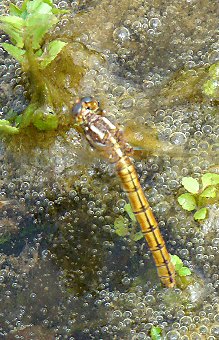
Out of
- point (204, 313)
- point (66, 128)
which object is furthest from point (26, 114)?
point (204, 313)

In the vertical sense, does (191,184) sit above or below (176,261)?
above

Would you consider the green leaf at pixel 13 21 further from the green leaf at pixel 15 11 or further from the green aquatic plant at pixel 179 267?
the green aquatic plant at pixel 179 267

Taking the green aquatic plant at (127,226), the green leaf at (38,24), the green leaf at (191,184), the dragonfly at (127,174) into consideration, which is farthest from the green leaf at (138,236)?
the green leaf at (38,24)

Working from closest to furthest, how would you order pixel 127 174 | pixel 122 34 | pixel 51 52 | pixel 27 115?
pixel 127 174, pixel 51 52, pixel 27 115, pixel 122 34

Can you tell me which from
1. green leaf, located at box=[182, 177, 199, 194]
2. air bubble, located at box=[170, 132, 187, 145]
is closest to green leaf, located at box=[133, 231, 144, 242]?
green leaf, located at box=[182, 177, 199, 194]

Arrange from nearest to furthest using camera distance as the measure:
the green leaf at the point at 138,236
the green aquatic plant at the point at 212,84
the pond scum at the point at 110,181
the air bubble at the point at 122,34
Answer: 1. the pond scum at the point at 110,181
2. the green leaf at the point at 138,236
3. the green aquatic plant at the point at 212,84
4. the air bubble at the point at 122,34

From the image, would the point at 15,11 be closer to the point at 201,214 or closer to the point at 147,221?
the point at 147,221

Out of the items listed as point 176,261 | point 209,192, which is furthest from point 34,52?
point 176,261

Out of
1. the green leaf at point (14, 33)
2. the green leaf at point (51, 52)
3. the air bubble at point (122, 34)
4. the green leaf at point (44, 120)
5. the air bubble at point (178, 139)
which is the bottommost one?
the air bubble at point (178, 139)
